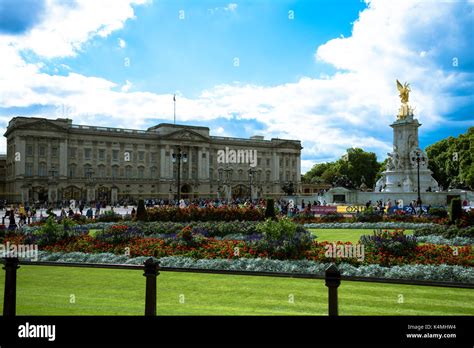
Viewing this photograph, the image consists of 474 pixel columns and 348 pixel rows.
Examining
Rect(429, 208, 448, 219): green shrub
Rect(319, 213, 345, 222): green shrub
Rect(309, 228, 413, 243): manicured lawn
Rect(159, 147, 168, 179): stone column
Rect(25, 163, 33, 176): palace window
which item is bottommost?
Rect(309, 228, 413, 243): manicured lawn

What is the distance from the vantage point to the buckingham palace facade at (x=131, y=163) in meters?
77.1

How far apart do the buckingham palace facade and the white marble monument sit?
36430 millimetres

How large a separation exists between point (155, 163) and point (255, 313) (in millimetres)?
85686

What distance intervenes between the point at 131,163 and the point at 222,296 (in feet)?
270

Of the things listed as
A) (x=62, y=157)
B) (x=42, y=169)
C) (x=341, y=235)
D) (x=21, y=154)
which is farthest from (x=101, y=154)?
(x=341, y=235)

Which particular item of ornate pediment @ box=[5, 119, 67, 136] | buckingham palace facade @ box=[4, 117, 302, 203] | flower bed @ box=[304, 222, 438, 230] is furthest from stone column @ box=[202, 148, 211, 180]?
flower bed @ box=[304, 222, 438, 230]

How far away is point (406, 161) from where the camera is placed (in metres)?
49.7

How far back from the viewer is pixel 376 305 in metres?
8.43

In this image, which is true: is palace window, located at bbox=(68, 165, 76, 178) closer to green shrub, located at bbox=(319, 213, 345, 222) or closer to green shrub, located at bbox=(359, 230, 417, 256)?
green shrub, located at bbox=(319, 213, 345, 222)

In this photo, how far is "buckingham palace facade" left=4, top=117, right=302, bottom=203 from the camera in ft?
253

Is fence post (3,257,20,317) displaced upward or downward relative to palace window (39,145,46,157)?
downward

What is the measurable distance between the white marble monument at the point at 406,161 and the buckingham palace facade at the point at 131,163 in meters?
36.4

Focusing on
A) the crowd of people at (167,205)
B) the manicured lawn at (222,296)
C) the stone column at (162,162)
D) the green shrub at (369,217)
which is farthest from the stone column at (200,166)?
the manicured lawn at (222,296)

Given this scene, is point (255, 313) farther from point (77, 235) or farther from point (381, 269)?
point (77, 235)
